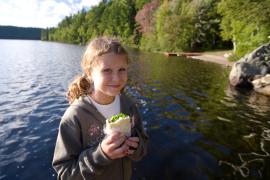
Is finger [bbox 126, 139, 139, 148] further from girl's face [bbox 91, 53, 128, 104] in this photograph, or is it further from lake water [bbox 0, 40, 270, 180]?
lake water [bbox 0, 40, 270, 180]

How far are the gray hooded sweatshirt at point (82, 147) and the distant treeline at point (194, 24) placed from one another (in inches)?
55.4

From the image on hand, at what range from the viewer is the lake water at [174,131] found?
661 centimetres

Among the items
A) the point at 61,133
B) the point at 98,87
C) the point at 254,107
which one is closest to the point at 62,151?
the point at 61,133

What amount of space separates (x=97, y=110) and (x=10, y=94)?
13.4m

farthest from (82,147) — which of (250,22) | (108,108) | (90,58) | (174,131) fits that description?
(250,22)

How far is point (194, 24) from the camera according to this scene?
51.7 m

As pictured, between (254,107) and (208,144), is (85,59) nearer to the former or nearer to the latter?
(208,144)

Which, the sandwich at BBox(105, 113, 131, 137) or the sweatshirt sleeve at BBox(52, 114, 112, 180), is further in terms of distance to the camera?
the sweatshirt sleeve at BBox(52, 114, 112, 180)

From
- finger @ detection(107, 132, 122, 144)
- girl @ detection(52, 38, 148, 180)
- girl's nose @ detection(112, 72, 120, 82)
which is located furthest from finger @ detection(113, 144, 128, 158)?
girl's nose @ detection(112, 72, 120, 82)

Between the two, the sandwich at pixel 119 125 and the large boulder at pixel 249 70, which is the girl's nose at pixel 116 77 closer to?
the sandwich at pixel 119 125

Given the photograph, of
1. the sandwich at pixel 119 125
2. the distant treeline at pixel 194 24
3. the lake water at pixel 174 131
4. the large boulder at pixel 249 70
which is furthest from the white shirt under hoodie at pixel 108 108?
the large boulder at pixel 249 70

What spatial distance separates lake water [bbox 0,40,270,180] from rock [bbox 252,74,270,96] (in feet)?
3.24

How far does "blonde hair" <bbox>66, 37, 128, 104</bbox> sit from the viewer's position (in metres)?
2.69

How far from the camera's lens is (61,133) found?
249cm
